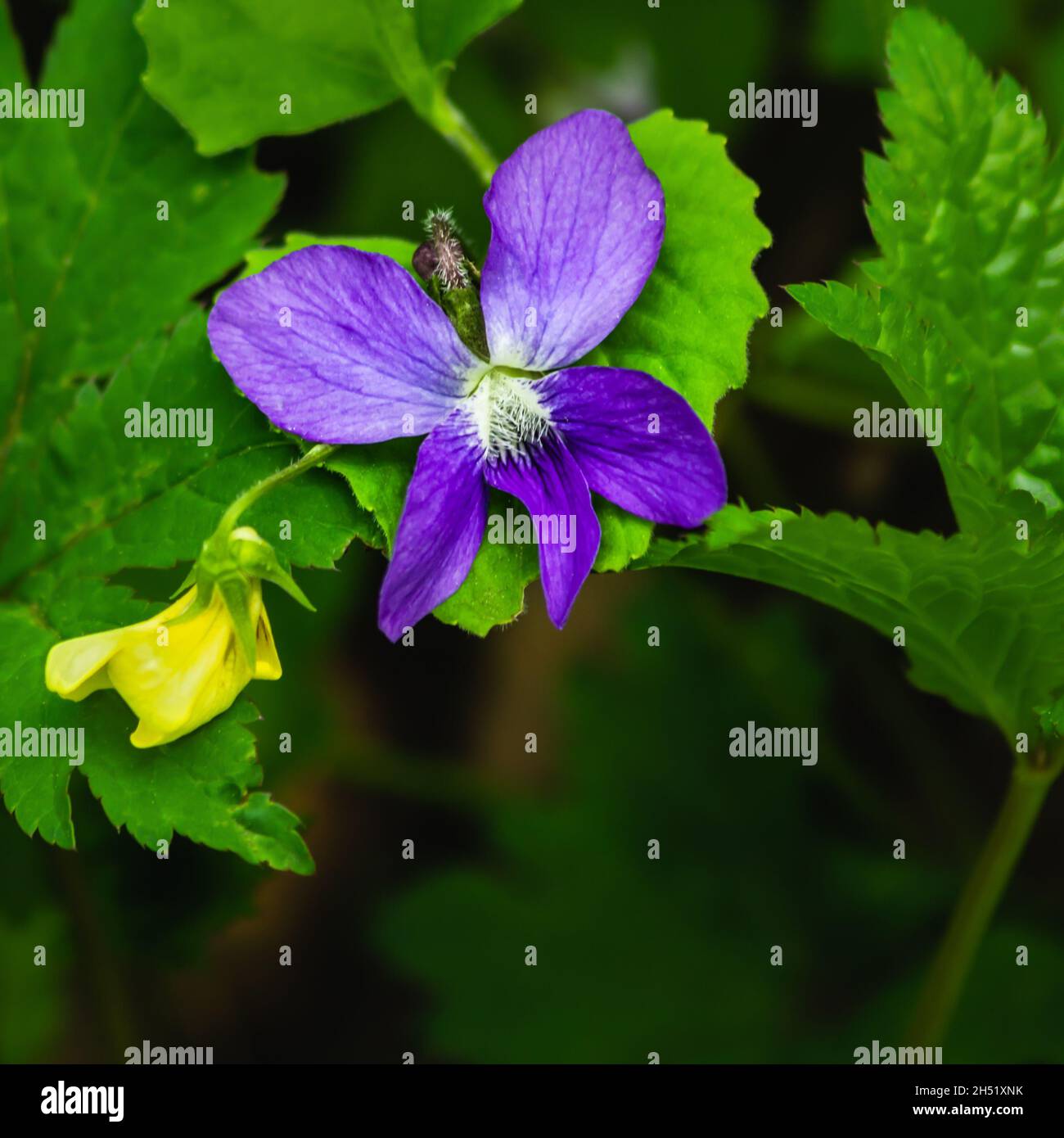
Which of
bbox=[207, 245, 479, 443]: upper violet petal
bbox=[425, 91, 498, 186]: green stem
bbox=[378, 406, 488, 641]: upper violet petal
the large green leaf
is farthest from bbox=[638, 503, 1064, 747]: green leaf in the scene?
bbox=[425, 91, 498, 186]: green stem

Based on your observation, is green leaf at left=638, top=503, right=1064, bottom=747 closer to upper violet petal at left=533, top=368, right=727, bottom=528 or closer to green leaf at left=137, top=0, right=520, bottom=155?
upper violet petal at left=533, top=368, right=727, bottom=528

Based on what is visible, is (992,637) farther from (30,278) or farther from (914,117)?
(30,278)

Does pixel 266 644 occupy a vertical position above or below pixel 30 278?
below

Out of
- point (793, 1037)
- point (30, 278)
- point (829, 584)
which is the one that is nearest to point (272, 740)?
point (30, 278)

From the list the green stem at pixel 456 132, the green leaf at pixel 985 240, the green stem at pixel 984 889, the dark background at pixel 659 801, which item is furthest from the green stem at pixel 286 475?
the dark background at pixel 659 801

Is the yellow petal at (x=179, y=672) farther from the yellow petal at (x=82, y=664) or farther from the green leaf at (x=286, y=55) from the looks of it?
the green leaf at (x=286, y=55)

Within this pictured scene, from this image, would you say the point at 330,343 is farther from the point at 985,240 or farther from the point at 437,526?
the point at 985,240

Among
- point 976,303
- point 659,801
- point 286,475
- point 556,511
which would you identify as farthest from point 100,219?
point 659,801
